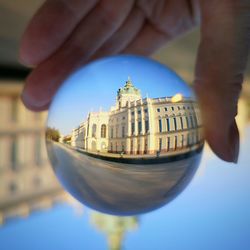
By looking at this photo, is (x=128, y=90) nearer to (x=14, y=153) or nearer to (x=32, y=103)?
(x=32, y=103)

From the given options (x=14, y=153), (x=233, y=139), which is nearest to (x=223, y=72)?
(x=233, y=139)

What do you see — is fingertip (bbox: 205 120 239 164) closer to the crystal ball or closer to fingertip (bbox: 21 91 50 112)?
the crystal ball

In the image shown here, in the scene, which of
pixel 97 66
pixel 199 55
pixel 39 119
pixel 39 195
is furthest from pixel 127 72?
pixel 39 119

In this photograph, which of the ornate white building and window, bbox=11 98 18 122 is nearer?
the ornate white building

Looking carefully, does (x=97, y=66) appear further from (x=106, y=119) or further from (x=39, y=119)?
(x=39, y=119)

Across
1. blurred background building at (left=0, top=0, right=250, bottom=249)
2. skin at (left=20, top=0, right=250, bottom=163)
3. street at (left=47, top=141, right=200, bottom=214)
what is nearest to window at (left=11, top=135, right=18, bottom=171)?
blurred background building at (left=0, top=0, right=250, bottom=249)

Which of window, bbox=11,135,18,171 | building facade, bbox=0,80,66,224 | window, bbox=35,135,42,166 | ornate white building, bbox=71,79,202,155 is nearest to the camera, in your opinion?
ornate white building, bbox=71,79,202,155
